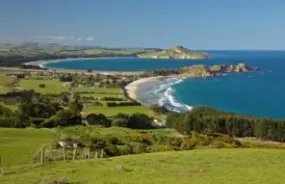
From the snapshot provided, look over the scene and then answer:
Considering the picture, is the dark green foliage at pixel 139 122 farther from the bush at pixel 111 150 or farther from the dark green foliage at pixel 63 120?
the bush at pixel 111 150

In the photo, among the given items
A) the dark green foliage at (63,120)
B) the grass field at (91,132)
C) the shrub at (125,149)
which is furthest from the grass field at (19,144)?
the dark green foliage at (63,120)

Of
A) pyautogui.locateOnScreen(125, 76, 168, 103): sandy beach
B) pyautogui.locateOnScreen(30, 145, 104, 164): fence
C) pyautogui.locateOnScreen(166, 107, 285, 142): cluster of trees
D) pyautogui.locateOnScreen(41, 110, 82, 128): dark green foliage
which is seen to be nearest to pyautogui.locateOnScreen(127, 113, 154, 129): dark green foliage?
pyautogui.locateOnScreen(166, 107, 285, 142): cluster of trees

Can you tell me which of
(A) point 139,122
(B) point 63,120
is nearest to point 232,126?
(A) point 139,122

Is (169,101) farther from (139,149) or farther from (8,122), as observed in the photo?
(139,149)

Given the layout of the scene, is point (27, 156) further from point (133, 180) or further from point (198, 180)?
point (198, 180)

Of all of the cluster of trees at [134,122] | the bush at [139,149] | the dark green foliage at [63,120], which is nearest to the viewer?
the bush at [139,149]

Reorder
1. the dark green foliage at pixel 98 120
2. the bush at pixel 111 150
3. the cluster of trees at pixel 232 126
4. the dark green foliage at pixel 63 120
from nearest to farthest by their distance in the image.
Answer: the bush at pixel 111 150, the dark green foliage at pixel 63 120, the cluster of trees at pixel 232 126, the dark green foliage at pixel 98 120

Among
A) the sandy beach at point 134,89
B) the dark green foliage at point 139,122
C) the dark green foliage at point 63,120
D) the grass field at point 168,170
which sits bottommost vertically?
the sandy beach at point 134,89
